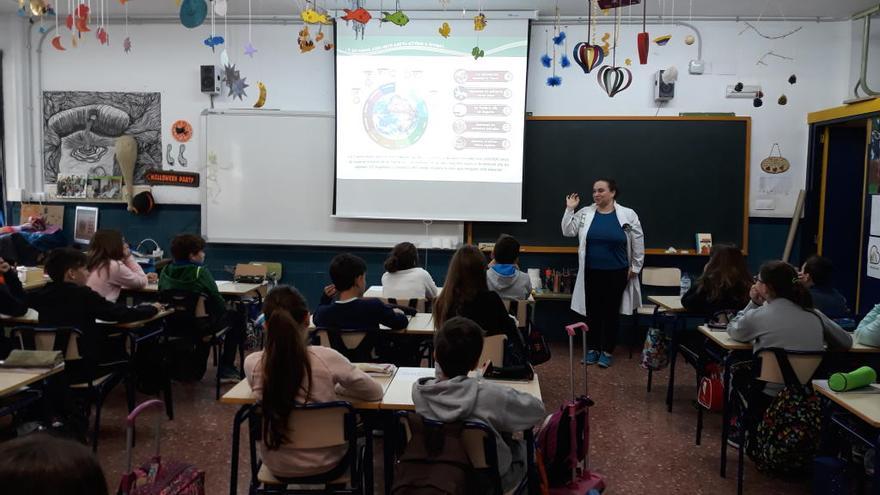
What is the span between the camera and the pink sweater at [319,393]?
2430 millimetres

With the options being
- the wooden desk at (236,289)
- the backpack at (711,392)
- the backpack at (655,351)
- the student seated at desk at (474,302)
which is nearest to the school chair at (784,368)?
the backpack at (711,392)

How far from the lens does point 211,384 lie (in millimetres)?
5039

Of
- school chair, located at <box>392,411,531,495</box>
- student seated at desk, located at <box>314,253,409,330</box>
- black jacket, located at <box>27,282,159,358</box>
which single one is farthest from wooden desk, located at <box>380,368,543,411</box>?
black jacket, located at <box>27,282,159,358</box>

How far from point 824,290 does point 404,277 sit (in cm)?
259

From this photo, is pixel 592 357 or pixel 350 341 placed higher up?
pixel 350 341

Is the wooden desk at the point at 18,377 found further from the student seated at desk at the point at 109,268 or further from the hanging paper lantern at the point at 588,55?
the hanging paper lantern at the point at 588,55

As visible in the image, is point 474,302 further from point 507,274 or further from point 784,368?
point 784,368

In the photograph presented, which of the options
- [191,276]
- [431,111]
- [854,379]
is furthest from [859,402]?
[431,111]

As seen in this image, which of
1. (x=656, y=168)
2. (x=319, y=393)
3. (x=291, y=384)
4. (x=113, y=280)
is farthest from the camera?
(x=656, y=168)

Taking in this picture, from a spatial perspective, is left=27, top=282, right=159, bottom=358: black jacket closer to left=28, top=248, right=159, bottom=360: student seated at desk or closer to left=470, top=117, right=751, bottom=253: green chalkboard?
left=28, top=248, right=159, bottom=360: student seated at desk

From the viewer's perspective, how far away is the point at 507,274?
4.56 meters

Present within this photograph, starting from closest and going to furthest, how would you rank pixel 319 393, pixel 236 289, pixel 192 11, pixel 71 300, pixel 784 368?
1. pixel 319 393
2. pixel 784 368
3. pixel 71 300
4. pixel 192 11
5. pixel 236 289

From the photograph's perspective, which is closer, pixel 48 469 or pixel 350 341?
pixel 48 469

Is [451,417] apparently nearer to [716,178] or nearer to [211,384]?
[211,384]
